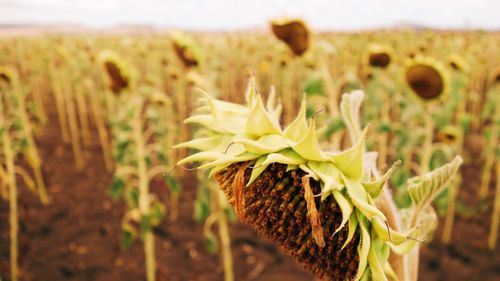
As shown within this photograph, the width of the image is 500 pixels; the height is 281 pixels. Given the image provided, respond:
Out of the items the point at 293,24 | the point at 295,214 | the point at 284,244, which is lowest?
the point at 284,244

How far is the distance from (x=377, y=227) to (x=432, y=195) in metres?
0.24

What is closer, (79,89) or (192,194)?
(192,194)

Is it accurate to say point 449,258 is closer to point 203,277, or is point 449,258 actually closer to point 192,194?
point 203,277

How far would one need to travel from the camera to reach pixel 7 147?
3.75 m

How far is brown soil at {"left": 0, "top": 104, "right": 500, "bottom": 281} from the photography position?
4.22m

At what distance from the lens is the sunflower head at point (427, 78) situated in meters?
3.34

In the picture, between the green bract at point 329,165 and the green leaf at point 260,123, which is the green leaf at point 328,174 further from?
the green leaf at point 260,123

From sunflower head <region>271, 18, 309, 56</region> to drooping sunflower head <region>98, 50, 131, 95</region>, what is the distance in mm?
1358

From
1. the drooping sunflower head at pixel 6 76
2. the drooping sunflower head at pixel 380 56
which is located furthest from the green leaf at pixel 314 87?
the drooping sunflower head at pixel 6 76

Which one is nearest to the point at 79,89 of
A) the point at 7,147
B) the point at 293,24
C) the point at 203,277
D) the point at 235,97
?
the point at 235,97

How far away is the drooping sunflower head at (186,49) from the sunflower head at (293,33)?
3.33 ft

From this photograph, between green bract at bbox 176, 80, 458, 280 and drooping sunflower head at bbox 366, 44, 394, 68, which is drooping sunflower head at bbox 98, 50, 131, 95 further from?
green bract at bbox 176, 80, 458, 280

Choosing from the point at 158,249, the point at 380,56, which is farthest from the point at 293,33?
the point at 158,249

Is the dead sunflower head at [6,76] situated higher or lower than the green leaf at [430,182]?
lower
